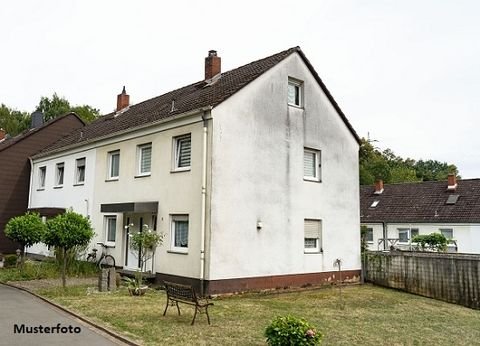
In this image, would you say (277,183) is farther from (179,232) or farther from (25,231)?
(25,231)

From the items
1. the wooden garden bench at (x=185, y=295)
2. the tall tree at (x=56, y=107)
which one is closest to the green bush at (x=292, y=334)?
the wooden garden bench at (x=185, y=295)

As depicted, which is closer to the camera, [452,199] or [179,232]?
[179,232]

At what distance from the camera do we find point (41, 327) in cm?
910

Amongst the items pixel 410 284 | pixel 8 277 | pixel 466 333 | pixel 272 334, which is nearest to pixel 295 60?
pixel 410 284

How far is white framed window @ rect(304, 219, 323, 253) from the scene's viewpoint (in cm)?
A: 1688

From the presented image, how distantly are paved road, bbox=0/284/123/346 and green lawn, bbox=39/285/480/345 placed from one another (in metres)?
0.46

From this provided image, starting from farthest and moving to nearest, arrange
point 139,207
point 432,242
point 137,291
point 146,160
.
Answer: point 432,242, point 146,160, point 139,207, point 137,291

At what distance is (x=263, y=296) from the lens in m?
14.6

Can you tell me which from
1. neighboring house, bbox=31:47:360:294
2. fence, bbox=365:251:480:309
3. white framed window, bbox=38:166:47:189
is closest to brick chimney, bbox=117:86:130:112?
neighboring house, bbox=31:47:360:294

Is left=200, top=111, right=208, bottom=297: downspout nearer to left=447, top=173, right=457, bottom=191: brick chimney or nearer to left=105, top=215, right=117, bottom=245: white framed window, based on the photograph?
left=105, top=215, right=117, bottom=245: white framed window

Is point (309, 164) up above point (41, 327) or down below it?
above

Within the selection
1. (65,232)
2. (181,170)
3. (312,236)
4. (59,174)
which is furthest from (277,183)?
(59,174)

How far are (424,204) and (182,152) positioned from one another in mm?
26655

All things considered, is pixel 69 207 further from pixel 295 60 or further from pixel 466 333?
pixel 466 333
